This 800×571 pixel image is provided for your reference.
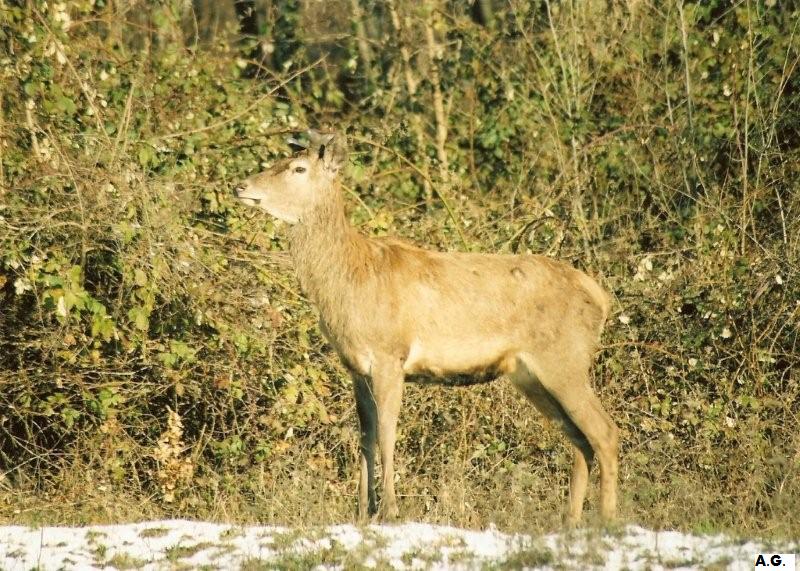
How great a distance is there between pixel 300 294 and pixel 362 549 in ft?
13.2

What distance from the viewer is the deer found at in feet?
26.8

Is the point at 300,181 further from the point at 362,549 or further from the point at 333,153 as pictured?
the point at 362,549

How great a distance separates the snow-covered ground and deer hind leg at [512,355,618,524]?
153 cm

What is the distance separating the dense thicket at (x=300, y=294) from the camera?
359 inches

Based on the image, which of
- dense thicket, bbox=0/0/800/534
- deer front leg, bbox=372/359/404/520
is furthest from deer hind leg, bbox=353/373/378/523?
dense thicket, bbox=0/0/800/534

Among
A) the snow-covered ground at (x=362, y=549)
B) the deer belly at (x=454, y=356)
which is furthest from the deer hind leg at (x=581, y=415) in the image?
the snow-covered ground at (x=362, y=549)

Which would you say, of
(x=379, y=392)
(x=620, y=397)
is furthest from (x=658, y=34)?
(x=379, y=392)

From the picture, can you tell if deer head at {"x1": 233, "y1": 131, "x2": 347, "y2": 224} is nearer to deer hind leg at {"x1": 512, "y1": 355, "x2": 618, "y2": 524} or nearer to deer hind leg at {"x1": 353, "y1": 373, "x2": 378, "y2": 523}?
deer hind leg at {"x1": 353, "y1": 373, "x2": 378, "y2": 523}

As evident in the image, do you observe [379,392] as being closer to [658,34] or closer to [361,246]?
[361,246]

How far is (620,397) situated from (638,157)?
2535 millimetres

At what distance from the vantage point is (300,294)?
33.3 feet

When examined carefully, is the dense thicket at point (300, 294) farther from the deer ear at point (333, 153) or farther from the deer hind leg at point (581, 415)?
the deer ear at point (333, 153)

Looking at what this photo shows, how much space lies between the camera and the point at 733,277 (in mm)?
10242

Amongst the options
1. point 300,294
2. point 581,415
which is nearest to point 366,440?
point 581,415
